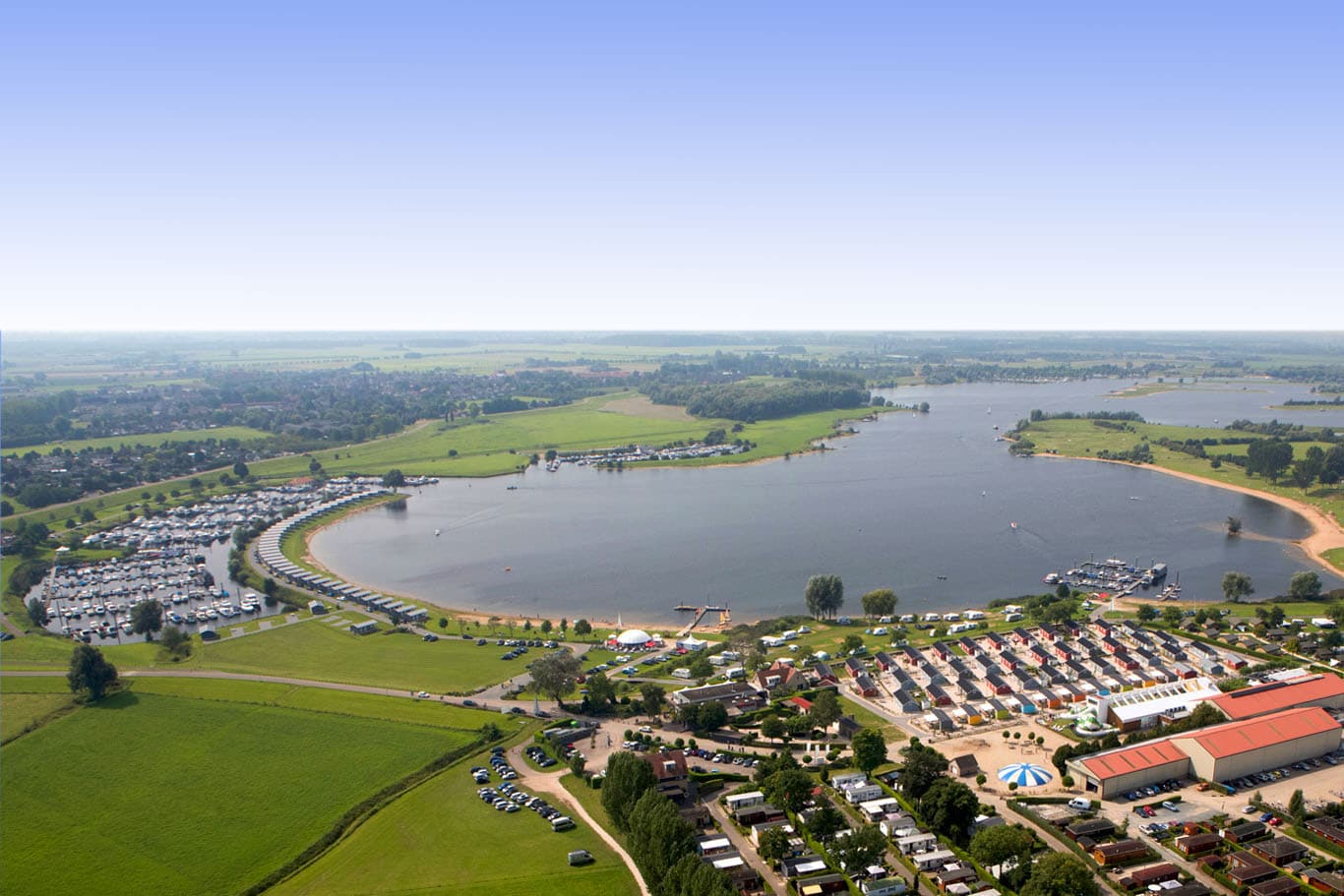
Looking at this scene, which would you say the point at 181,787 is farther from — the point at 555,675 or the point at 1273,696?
the point at 1273,696

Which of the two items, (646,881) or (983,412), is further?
(983,412)

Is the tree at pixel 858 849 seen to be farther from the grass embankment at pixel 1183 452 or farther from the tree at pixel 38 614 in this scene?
the tree at pixel 38 614

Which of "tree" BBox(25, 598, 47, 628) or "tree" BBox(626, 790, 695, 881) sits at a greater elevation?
"tree" BBox(626, 790, 695, 881)

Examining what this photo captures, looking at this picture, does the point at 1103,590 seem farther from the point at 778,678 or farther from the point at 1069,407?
the point at 1069,407

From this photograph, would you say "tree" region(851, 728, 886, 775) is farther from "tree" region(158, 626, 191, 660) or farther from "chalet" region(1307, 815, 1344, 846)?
"tree" region(158, 626, 191, 660)

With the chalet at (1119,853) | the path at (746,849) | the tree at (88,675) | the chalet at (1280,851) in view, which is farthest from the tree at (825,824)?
the tree at (88,675)

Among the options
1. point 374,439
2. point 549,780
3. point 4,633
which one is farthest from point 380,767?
point 374,439

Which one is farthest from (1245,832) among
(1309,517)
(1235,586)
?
(1309,517)

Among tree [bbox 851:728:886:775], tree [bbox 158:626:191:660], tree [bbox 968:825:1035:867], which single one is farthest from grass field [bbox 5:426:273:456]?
tree [bbox 968:825:1035:867]
